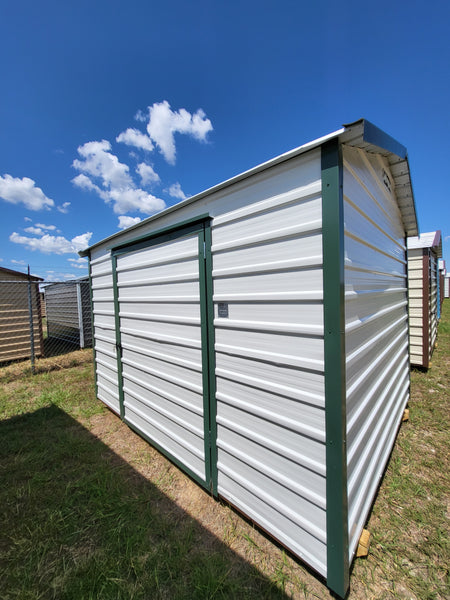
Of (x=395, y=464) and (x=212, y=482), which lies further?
(x=395, y=464)

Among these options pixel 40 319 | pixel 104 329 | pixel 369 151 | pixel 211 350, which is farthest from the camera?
pixel 40 319

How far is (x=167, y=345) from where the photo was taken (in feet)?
8.13

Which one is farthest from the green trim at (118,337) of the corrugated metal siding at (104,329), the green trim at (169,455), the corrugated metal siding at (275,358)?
the corrugated metal siding at (275,358)

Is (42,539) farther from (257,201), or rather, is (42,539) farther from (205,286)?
(257,201)

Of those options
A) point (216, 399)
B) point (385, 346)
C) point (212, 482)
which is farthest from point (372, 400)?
point (212, 482)

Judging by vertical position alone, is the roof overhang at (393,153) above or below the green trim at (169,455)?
above

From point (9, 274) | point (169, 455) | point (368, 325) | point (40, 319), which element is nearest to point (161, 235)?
point (368, 325)

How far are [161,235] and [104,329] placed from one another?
202 centimetres

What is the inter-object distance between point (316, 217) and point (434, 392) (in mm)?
4279

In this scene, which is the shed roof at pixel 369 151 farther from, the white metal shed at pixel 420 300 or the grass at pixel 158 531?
the grass at pixel 158 531

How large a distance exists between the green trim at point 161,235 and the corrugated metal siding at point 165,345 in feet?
0.19

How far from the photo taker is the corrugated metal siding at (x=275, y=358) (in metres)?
1.39

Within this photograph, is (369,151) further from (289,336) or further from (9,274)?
(9,274)

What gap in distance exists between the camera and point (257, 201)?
5.30ft
